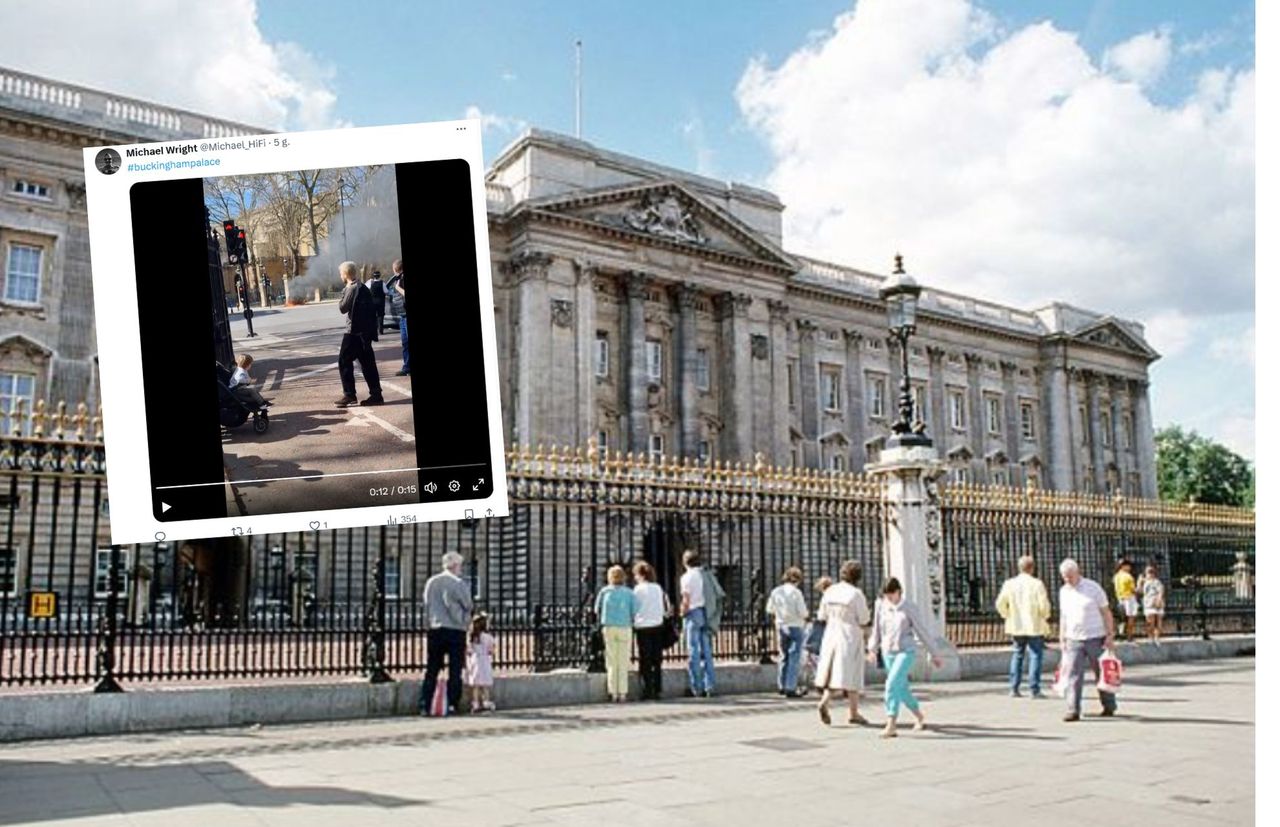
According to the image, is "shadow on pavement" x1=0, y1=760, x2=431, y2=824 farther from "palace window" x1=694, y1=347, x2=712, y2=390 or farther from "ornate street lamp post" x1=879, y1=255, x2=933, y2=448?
"palace window" x1=694, y1=347, x2=712, y2=390

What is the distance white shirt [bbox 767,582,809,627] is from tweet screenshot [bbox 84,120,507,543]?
955 centimetres

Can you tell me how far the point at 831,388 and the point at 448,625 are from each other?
40949 mm

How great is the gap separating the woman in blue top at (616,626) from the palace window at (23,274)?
26.3 m

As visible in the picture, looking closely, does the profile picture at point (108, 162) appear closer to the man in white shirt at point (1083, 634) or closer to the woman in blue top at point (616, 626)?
the woman in blue top at point (616, 626)

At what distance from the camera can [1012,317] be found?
59625mm

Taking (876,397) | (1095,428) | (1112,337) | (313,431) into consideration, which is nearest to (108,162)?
(313,431)

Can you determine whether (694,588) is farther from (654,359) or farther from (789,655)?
(654,359)

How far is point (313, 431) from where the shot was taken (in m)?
5.10

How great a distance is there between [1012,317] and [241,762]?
189 feet

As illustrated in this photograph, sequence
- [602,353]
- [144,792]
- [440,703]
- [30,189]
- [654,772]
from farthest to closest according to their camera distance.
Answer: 1. [602,353]
2. [30,189]
3. [440,703]
4. [654,772]
5. [144,792]

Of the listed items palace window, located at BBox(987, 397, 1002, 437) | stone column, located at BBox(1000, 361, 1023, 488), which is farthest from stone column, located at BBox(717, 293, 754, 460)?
stone column, located at BBox(1000, 361, 1023, 488)

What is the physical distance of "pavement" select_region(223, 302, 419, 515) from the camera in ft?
15.8

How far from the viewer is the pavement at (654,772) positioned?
257 inches

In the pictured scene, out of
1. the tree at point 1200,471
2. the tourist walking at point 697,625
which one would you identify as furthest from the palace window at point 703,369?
the tree at point 1200,471
